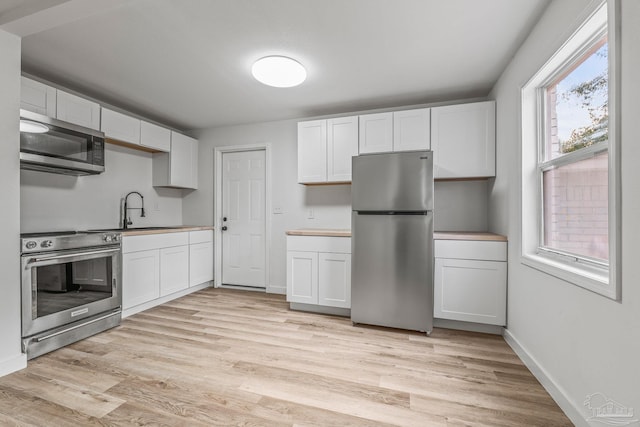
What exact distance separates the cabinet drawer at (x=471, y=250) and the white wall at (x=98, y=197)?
12.2ft

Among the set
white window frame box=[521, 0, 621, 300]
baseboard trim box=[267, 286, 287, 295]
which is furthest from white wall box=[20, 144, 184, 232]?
white window frame box=[521, 0, 621, 300]

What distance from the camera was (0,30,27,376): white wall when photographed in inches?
75.2

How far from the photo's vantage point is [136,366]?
2.03m

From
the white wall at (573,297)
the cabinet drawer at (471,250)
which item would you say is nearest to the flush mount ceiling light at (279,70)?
the white wall at (573,297)

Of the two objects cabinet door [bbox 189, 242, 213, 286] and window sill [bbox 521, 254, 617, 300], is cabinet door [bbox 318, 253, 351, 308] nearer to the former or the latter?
window sill [bbox 521, 254, 617, 300]

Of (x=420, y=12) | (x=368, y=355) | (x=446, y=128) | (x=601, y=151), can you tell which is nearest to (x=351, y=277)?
(x=368, y=355)

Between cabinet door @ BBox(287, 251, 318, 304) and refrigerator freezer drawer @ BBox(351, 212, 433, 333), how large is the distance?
20.1 inches

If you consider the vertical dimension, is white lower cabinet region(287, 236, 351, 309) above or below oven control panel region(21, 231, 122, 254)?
below

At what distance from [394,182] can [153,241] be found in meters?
2.77

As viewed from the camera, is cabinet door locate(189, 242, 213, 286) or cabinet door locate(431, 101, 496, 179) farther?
cabinet door locate(189, 242, 213, 286)

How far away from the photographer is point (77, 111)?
2783mm

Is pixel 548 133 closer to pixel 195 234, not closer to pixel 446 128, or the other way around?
pixel 446 128

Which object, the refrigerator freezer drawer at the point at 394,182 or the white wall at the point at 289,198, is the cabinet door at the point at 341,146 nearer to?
the white wall at the point at 289,198

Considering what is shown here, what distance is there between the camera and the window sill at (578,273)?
49.8 inches
